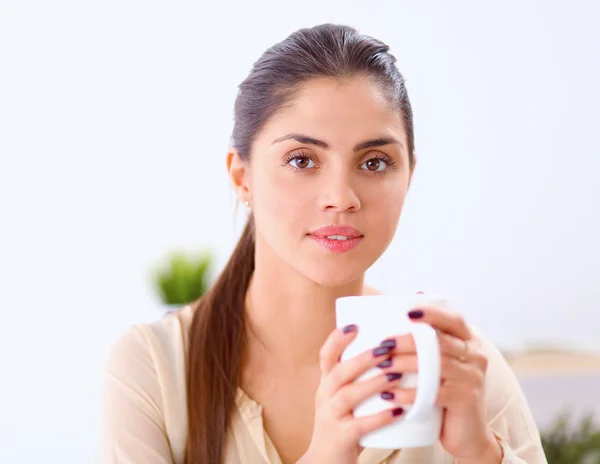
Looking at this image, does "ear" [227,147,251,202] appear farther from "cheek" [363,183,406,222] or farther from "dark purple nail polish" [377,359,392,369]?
"dark purple nail polish" [377,359,392,369]

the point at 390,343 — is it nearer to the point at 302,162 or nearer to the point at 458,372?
the point at 458,372

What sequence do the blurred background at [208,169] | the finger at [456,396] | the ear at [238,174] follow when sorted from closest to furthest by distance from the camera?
1. the finger at [456,396]
2. the ear at [238,174]
3. the blurred background at [208,169]

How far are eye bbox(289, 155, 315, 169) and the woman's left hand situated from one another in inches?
15.5

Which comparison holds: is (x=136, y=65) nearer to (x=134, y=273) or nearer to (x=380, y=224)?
(x=134, y=273)

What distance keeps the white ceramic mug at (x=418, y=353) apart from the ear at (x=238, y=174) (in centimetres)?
51

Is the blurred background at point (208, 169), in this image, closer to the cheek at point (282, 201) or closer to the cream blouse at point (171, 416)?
the cream blouse at point (171, 416)

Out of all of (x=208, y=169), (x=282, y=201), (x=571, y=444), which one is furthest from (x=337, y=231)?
(x=208, y=169)

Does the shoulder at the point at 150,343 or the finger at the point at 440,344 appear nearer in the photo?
the finger at the point at 440,344

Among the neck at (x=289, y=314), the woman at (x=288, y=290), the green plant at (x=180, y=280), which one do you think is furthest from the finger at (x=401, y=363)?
the green plant at (x=180, y=280)

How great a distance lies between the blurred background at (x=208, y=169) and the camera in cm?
309

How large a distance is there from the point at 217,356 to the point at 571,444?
63.2 inches

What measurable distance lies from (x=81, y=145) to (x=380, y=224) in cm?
215

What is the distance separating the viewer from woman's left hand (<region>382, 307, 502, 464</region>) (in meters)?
0.87

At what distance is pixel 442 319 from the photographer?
0.90 m
